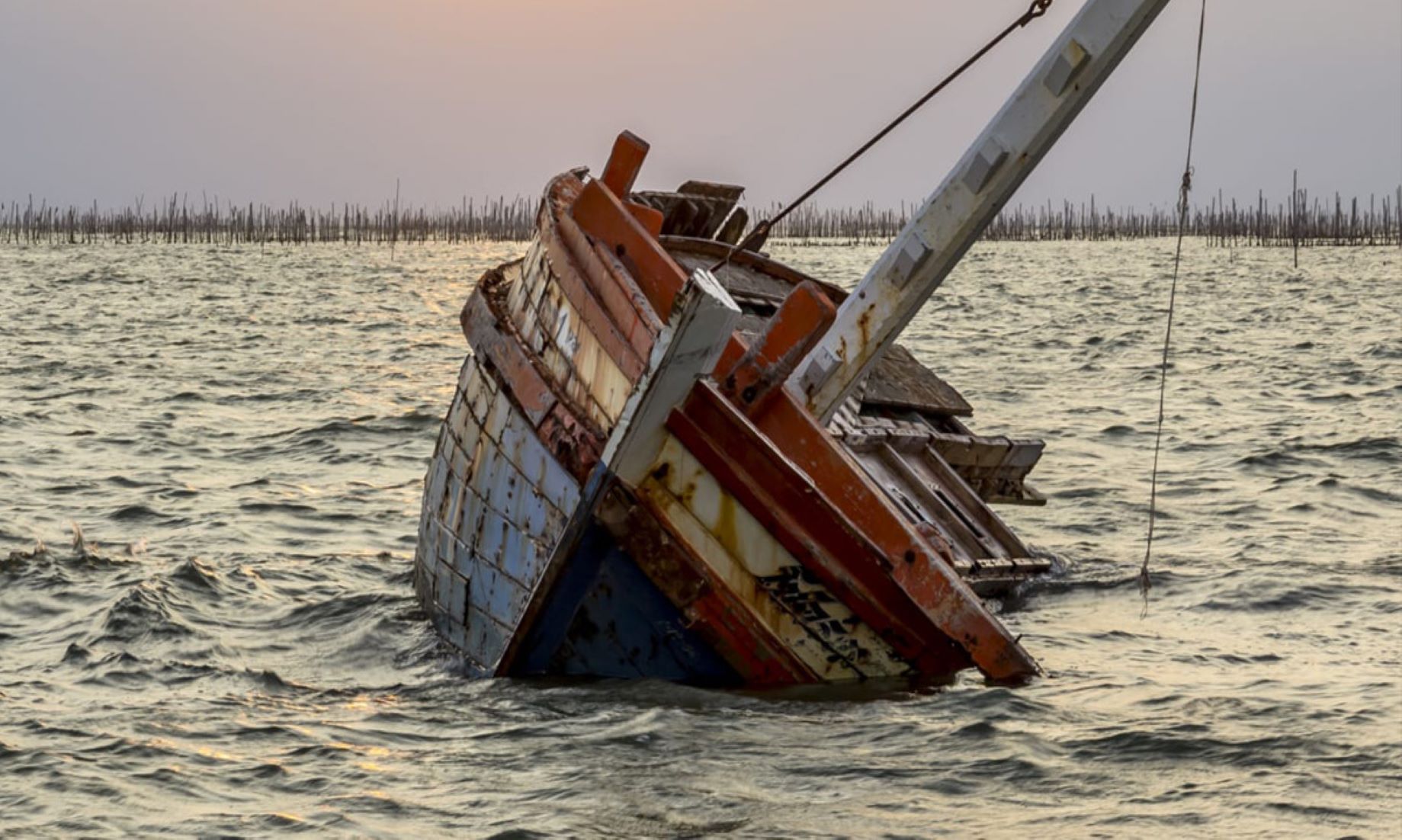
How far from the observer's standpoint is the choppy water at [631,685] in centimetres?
655

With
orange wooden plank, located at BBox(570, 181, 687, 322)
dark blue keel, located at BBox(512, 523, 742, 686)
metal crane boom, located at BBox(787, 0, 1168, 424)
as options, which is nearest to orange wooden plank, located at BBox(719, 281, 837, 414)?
metal crane boom, located at BBox(787, 0, 1168, 424)

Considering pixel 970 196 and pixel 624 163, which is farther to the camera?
pixel 624 163

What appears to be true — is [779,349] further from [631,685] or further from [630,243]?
[631,685]

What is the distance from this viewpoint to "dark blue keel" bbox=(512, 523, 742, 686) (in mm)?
7559

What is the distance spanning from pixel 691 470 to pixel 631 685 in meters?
1.00

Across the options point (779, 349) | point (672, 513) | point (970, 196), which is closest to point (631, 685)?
point (672, 513)

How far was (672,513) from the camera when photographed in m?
7.48

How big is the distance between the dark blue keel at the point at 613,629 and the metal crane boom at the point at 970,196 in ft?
4.90

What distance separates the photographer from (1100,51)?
8.08 meters

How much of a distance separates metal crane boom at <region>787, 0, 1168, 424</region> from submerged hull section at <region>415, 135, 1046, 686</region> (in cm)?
72

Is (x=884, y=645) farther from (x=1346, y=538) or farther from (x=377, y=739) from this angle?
(x=1346, y=538)

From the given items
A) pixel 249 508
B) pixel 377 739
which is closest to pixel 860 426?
pixel 377 739

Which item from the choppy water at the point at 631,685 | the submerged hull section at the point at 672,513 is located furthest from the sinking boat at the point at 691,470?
the choppy water at the point at 631,685

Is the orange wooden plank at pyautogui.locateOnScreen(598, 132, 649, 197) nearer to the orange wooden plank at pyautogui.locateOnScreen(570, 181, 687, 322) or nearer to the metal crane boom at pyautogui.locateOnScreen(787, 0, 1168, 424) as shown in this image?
the orange wooden plank at pyautogui.locateOnScreen(570, 181, 687, 322)
